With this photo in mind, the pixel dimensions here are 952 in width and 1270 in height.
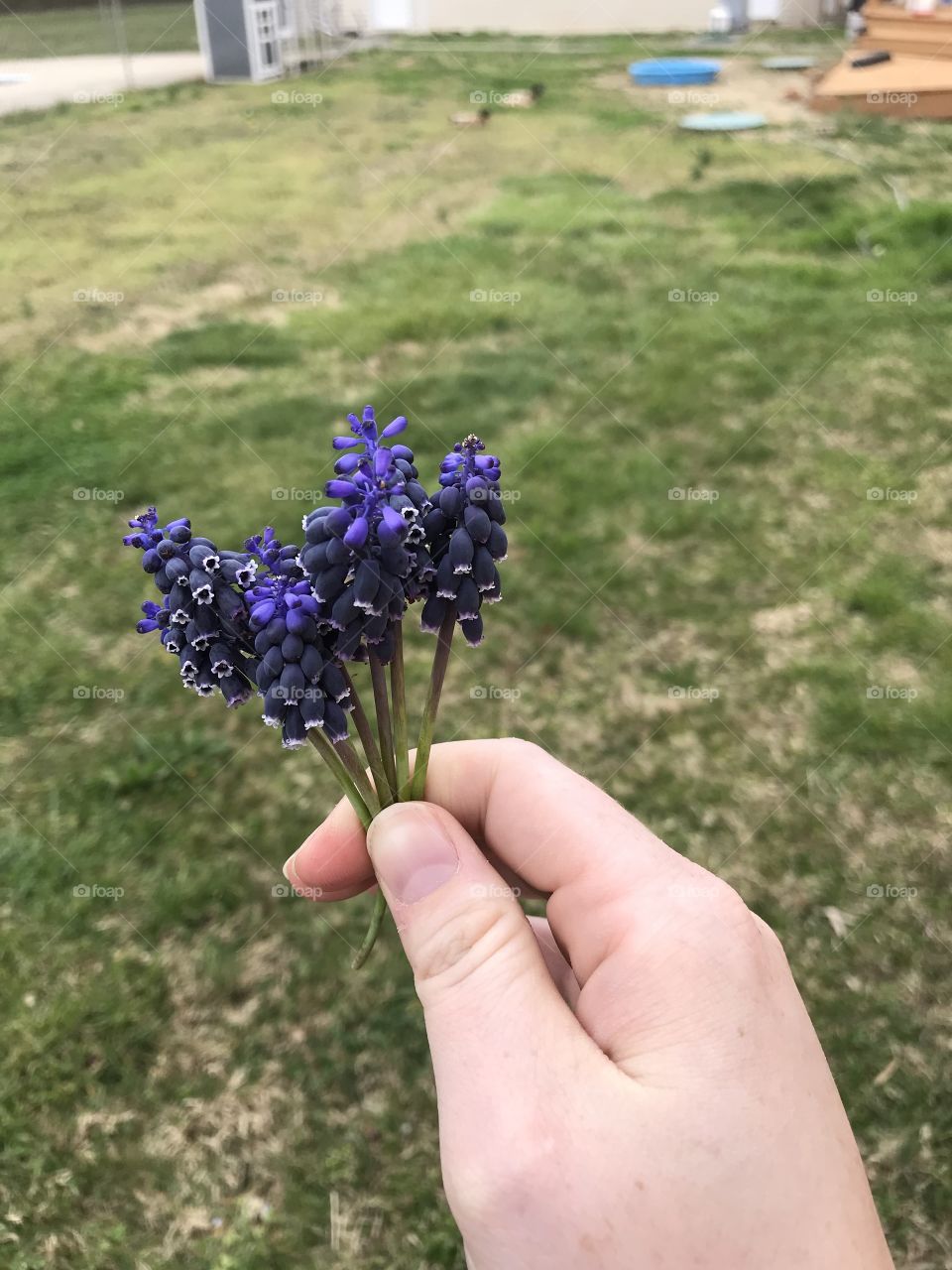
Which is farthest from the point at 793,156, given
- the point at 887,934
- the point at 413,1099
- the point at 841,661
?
the point at 413,1099

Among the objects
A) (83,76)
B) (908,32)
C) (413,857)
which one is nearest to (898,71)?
(908,32)

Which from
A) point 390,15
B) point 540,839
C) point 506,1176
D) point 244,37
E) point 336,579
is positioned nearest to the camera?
point 506,1176

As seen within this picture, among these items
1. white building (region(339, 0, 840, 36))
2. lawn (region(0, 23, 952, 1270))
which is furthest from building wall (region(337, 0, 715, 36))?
lawn (region(0, 23, 952, 1270))

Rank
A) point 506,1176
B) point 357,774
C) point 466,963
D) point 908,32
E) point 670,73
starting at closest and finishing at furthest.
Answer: point 506,1176 → point 466,963 → point 357,774 → point 908,32 → point 670,73

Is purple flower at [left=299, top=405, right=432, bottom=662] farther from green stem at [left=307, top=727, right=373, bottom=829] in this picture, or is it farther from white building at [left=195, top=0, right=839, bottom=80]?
white building at [left=195, top=0, right=839, bottom=80]

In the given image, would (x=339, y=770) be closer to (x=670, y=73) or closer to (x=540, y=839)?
(x=540, y=839)

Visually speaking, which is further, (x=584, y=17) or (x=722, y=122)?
(x=584, y=17)
